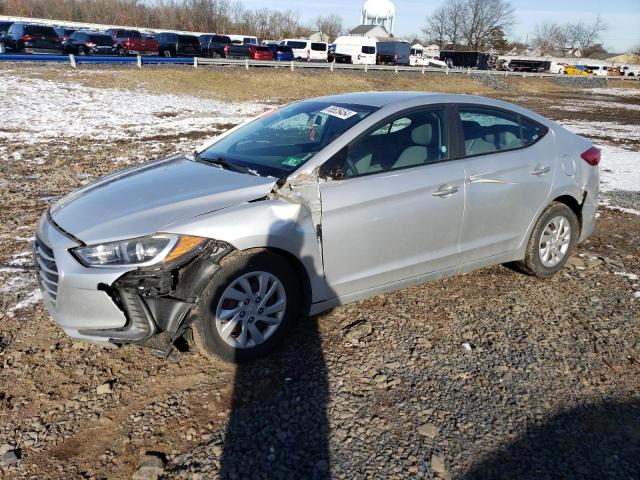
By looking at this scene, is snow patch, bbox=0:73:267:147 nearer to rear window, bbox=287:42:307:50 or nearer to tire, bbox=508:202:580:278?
tire, bbox=508:202:580:278

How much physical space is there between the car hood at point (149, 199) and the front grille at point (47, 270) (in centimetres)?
18

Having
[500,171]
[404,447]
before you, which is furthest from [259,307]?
[500,171]

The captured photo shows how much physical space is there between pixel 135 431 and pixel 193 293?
2.60 feet

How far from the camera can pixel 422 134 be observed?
13.6 ft

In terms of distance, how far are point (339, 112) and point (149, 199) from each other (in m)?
1.61

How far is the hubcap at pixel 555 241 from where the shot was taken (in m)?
4.84

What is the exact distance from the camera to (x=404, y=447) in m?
2.78

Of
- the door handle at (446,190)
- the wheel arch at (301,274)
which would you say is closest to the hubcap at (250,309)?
the wheel arch at (301,274)

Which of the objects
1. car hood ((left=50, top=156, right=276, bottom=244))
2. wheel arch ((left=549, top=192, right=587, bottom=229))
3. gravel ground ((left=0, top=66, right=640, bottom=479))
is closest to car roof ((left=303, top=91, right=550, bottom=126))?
wheel arch ((left=549, top=192, right=587, bottom=229))

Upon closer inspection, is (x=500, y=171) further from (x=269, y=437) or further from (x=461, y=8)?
(x=461, y=8)

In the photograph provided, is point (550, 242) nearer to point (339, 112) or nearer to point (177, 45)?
point (339, 112)

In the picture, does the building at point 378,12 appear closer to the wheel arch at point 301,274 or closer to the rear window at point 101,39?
the rear window at point 101,39

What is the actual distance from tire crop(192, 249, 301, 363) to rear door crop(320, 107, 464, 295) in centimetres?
36

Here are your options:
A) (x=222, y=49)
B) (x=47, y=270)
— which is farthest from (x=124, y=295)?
(x=222, y=49)
